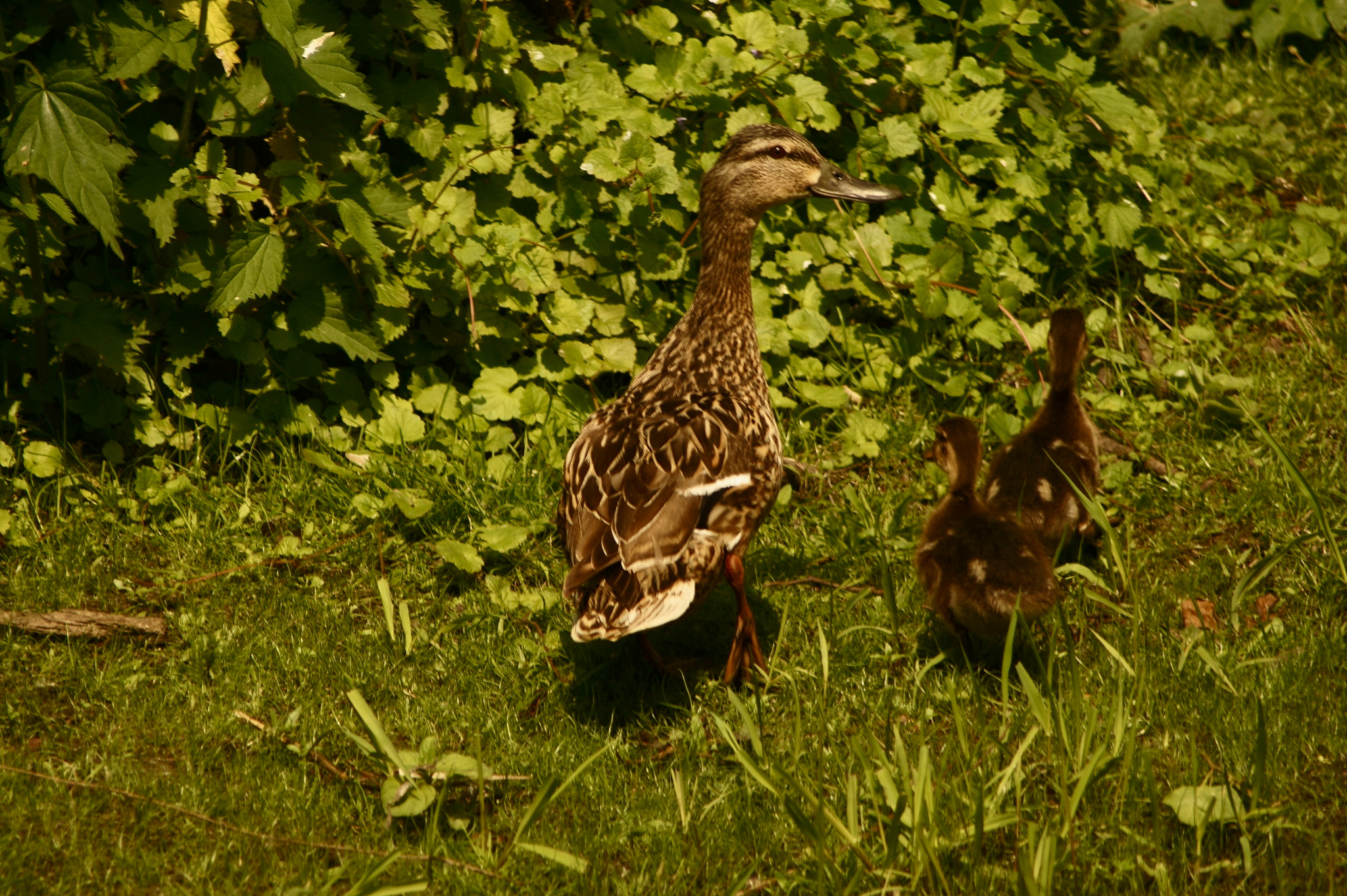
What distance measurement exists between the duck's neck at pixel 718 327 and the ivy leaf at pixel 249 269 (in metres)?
1.41

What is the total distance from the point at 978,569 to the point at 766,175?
6.23 ft

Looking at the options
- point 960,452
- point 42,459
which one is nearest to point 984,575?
point 960,452

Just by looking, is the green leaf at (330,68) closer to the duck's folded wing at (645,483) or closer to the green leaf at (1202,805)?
the duck's folded wing at (645,483)

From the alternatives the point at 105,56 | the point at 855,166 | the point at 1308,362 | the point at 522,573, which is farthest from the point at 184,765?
the point at 1308,362

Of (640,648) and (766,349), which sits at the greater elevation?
(766,349)

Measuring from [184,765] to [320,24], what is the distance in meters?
2.69

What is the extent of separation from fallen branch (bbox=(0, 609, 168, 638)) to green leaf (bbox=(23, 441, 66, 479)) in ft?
2.16

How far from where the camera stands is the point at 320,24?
4496mm

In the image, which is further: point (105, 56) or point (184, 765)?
point (105, 56)

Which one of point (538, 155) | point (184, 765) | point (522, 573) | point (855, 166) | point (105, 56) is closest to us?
point (184, 765)

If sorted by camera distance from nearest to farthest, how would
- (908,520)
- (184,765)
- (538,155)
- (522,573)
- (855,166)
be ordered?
(184,765)
(522,573)
(908,520)
(538,155)
(855,166)

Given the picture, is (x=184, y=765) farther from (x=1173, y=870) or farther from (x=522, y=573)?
(x=1173, y=870)

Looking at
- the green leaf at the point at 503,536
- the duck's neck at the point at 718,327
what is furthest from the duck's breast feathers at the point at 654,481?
the green leaf at the point at 503,536

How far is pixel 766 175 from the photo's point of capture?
16.0 feet
